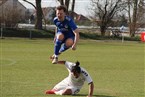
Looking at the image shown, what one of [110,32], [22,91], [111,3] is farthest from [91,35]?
[22,91]

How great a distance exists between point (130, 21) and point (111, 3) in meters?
7.78

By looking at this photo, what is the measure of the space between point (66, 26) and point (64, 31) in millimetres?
141

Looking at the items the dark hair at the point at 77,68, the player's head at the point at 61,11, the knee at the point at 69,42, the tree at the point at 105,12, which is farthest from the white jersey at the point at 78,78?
the tree at the point at 105,12

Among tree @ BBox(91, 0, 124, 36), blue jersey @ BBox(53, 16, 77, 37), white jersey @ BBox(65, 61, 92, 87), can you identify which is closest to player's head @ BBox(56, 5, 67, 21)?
blue jersey @ BBox(53, 16, 77, 37)

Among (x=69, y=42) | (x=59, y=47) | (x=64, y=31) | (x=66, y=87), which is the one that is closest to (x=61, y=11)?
(x=64, y=31)

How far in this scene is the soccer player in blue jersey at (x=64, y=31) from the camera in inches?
412

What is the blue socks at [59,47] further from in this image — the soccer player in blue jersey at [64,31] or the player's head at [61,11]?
the player's head at [61,11]

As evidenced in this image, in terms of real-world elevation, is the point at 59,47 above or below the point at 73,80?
above

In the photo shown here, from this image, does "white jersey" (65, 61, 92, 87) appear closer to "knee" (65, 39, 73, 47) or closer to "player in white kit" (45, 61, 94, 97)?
"player in white kit" (45, 61, 94, 97)

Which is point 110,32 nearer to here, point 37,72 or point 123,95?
point 37,72

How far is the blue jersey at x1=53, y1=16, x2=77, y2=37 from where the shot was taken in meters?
10.5

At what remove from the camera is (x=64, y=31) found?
35.0ft

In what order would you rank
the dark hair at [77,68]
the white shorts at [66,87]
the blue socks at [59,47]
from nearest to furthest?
1. the blue socks at [59,47]
2. the dark hair at [77,68]
3. the white shorts at [66,87]

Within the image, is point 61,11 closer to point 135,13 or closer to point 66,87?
point 66,87
